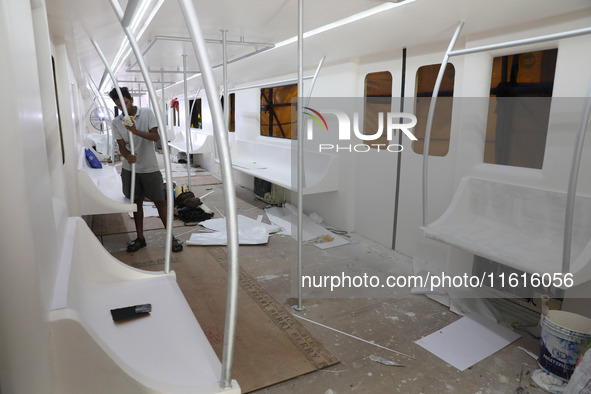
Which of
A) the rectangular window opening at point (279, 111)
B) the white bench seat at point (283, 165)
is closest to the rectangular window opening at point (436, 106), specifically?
the white bench seat at point (283, 165)

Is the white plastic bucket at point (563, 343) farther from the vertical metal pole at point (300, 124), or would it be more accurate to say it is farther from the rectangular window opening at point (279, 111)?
A: the rectangular window opening at point (279, 111)

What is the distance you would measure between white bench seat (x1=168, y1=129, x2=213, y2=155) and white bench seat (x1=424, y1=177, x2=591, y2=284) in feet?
20.6

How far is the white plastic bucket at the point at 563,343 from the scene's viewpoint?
2.20 metres

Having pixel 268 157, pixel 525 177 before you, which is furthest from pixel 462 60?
pixel 268 157

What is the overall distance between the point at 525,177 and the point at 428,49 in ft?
4.90

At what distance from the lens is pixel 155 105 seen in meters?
1.88

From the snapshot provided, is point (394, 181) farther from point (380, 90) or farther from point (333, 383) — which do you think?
point (333, 383)

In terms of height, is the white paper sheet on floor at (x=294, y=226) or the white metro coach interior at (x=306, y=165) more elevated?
the white metro coach interior at (x=306, y=165)

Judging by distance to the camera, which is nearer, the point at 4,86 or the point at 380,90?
the point at 4,86

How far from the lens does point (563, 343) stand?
2234 mm

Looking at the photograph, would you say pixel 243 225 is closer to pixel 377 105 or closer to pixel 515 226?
pixel 377 105

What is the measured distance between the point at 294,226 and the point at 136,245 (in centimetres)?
192

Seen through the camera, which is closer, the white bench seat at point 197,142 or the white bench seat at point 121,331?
the white bench seat at point 121,331

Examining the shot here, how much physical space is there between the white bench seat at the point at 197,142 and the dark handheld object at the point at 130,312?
6.93m
